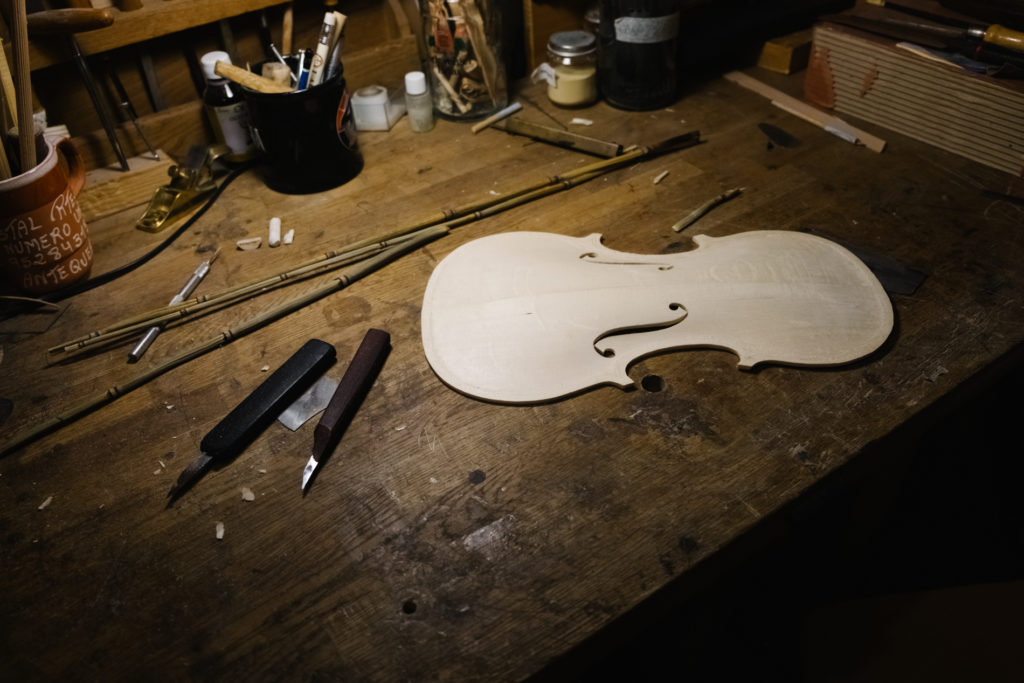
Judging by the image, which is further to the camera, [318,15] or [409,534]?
[318,15]

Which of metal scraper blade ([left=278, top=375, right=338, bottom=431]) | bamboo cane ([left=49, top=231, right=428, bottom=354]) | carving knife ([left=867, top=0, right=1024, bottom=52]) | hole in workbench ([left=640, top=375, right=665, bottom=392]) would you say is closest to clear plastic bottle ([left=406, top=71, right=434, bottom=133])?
bamboo cane ([left=49, top=231, right=428, bottom=354])

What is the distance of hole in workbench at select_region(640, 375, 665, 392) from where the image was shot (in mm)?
984

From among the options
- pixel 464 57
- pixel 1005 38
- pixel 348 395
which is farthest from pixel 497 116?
pixel 1005 38

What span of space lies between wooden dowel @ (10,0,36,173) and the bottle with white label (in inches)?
14.9

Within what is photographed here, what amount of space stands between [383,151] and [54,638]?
1149 millimetres

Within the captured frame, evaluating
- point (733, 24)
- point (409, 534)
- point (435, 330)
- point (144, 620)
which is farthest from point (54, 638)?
point (733, 24)

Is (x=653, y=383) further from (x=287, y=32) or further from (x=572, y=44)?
(x=287, y=32)

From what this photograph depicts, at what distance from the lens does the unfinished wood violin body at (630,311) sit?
99 cm

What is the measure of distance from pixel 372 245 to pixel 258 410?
1.41ft

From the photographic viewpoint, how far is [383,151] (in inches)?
61.7

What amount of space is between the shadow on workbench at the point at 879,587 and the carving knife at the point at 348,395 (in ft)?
1.35

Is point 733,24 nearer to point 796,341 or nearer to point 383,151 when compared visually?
point 383,151

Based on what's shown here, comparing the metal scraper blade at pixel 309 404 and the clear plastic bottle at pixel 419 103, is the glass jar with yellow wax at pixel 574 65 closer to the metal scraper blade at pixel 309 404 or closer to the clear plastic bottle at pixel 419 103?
the clear plastic bottle at pixel 419 103

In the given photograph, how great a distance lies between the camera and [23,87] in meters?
1.02
